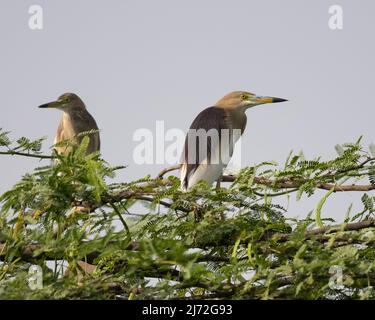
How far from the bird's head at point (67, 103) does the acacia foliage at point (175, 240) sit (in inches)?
152

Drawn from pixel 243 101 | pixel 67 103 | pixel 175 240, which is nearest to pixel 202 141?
pixel 243 101

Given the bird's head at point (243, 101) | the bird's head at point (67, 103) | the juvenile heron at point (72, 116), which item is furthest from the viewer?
the bird's head at point (67, 103)

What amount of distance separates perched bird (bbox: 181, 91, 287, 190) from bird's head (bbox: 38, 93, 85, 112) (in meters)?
1.28

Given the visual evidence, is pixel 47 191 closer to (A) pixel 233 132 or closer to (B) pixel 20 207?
(B) pixel 20 207

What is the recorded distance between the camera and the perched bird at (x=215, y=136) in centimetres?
571

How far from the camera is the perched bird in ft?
18.7

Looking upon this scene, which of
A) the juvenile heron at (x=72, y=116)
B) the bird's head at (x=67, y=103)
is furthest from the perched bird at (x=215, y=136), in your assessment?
the bird's head at (x=67, y=103)

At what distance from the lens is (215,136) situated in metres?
6.21

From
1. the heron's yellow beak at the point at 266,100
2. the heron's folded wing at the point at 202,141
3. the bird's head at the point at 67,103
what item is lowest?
the heron's folded wing at the point at 202,141

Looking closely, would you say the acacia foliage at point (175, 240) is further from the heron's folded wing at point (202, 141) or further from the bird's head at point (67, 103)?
the bird's head at point (67, 103)

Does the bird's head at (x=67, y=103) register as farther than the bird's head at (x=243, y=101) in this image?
Yes

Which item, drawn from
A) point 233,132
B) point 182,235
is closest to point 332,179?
point 182,235

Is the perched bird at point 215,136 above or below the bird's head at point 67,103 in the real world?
below

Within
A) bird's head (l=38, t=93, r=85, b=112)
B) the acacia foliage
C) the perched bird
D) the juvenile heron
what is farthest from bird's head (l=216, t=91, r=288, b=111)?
the acacia foliage
